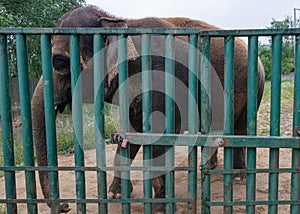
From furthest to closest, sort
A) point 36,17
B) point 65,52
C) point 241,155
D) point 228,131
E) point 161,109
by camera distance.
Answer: point 36,17, point 241,155, point 161,109, point 65,52, point 228,131

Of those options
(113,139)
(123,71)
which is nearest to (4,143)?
(113,139)

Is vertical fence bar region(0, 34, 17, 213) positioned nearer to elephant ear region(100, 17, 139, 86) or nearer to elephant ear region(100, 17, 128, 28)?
elephant ear region(100, 17, 139, 86)

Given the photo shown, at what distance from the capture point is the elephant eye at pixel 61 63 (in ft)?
9.66

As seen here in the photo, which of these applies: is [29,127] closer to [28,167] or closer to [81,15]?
[28,167]

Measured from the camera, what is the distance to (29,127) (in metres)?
2.16

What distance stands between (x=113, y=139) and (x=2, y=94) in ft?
2.44

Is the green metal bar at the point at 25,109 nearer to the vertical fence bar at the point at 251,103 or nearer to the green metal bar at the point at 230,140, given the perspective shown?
the green metal bar at the point at 230,140

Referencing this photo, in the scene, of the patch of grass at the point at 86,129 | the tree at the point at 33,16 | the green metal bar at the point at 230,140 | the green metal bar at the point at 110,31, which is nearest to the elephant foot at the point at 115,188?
the patch of grass at the point at 86,129

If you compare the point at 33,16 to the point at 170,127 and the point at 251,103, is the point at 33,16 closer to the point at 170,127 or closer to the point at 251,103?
the point at 170,127

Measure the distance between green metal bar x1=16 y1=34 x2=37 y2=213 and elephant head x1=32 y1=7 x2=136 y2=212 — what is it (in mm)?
417

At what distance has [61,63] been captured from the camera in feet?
9.76

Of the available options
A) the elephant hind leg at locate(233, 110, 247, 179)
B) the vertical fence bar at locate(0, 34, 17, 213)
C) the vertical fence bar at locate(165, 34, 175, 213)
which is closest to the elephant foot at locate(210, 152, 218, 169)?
the elephant hind leg at locate(233, 110, 247, 179)

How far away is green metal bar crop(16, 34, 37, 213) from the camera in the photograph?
212cm

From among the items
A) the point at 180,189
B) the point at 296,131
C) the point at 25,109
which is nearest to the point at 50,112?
the point at 25,109
